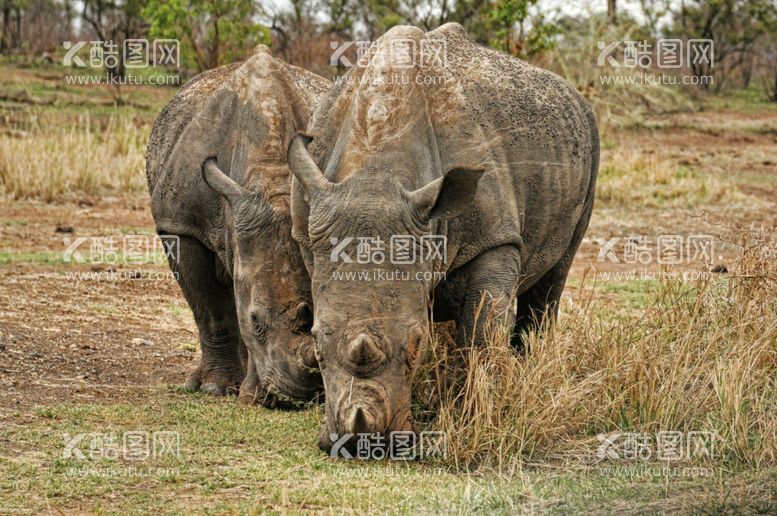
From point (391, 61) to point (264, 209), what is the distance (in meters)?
1.09

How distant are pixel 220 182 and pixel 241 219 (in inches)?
12.1

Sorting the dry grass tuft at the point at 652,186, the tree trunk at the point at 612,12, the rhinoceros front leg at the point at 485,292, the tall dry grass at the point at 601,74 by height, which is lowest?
the rhinoceros front leg at the point at 485,292

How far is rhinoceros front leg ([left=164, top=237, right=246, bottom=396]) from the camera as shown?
8.78 meters

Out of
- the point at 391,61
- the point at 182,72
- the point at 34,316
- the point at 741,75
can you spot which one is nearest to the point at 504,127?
the point at 391,61

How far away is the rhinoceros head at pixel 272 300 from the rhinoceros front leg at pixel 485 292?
0.83 metres

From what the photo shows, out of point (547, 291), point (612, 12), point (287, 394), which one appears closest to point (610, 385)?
point (287, 394)

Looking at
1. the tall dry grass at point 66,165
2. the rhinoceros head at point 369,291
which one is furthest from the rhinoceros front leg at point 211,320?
the tall dry grass at point 66,165

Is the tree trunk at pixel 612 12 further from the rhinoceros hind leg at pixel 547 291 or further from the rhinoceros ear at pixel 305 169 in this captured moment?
the rhinoceros ear at pixel 305 169

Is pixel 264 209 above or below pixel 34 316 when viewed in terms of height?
above

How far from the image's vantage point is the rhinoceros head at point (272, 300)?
7.45 m

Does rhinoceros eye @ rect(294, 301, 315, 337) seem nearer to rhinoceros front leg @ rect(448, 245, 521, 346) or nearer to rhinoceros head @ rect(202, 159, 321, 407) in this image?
rhinoceros head @ rect(202, 159, 321, 407)

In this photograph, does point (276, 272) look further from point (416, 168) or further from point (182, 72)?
point (182, 72)

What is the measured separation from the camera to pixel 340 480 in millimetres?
6355

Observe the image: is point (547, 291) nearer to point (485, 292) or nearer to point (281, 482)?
point (485, 292)
